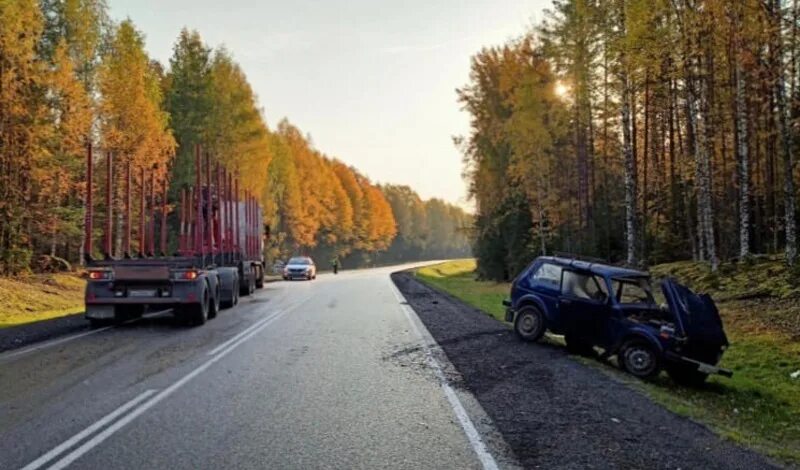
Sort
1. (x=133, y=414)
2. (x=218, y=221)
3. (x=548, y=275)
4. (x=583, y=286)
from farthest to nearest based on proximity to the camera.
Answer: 1. (x=218, y=221)
2. (x=548, y=275)
3. (x=583, y=286)
4. (x=133, y=414)

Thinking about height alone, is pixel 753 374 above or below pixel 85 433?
below

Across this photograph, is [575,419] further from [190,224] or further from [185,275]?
[190,224]

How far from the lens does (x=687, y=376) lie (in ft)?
30.7

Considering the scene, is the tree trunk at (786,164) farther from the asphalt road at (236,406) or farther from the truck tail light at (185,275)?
the truck tail light at (185,275)

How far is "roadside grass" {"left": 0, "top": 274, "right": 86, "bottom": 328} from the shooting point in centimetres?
1682

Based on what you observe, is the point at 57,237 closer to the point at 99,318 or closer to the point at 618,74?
the point at 99,318

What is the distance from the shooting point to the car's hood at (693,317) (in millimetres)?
9148

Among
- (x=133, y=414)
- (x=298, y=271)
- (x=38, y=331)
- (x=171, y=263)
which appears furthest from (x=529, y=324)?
(x=298, y=271)

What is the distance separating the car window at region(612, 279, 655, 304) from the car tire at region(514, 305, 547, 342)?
1.62m

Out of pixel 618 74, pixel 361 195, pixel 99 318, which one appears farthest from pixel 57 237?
pixel 361 195

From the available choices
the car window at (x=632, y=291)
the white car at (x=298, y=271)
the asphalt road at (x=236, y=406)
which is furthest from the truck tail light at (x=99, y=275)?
the white car at (x=298, y=271)

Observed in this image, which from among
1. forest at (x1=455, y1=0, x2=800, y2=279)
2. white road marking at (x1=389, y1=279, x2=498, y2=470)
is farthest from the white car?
white road marking at (x1=389, y1=279, x2=498, y2=470)

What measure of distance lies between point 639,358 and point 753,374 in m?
2.18

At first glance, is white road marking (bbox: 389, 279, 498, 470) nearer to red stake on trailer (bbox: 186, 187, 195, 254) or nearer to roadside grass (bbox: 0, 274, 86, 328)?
red stake on trailer (bbox: 186, 187, 195, 254)
